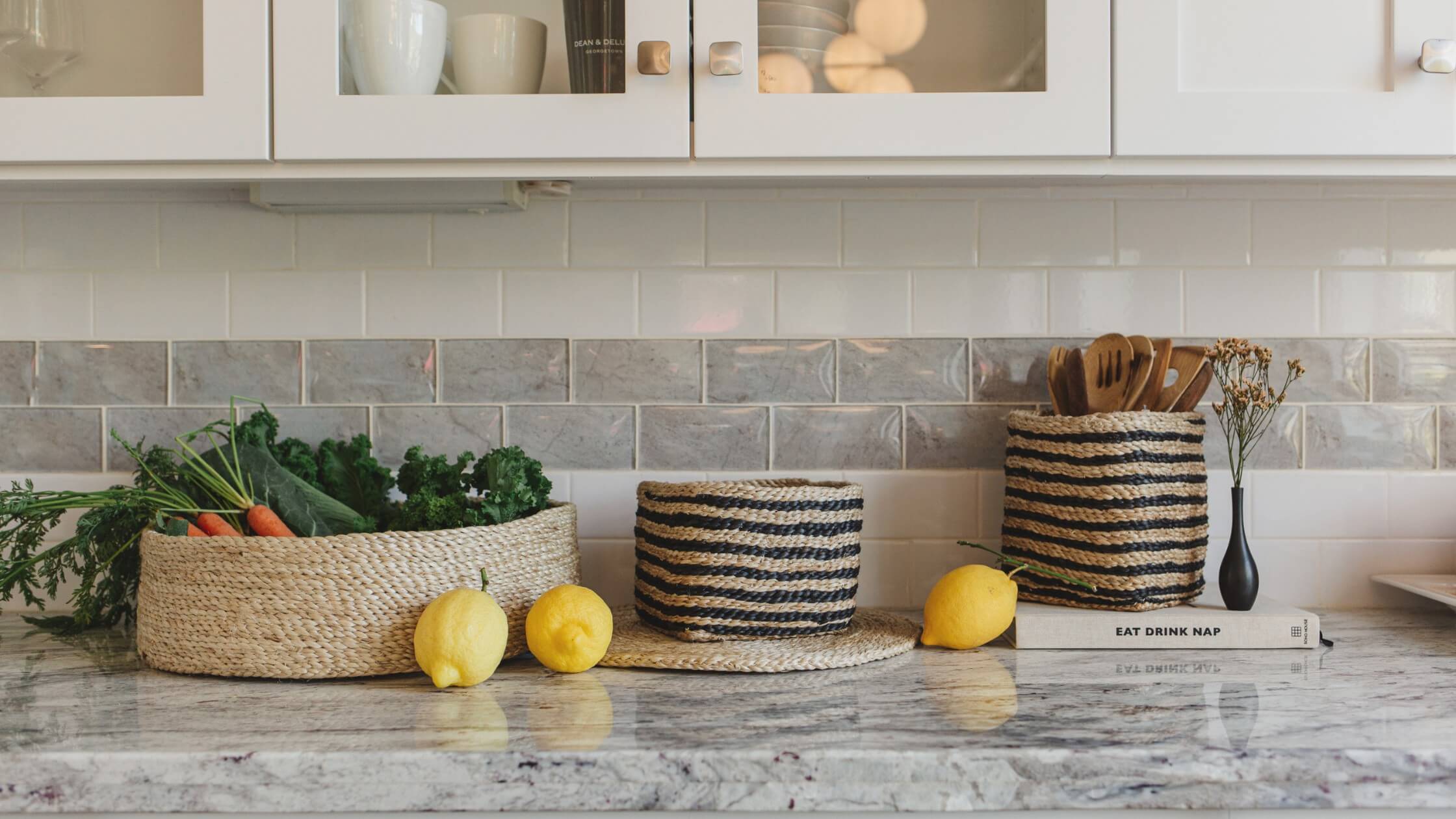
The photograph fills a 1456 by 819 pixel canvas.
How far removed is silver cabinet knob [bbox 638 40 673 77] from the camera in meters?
1.00

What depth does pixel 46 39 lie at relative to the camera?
41.5 inches

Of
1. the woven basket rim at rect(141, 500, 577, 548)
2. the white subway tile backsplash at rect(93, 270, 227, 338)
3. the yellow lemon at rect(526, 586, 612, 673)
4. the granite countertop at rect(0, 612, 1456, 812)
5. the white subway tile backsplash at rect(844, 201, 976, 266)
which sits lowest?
the granite countertop at rect(0, 612, 1456, 812)

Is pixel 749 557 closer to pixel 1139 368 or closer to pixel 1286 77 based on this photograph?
pixel 1139 368

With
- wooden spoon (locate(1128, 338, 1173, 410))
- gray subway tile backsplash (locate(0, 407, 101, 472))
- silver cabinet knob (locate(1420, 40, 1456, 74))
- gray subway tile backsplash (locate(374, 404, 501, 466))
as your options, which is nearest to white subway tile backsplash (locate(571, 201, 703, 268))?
gray subway tile backsplash (locate(374, 404, 501, 466))

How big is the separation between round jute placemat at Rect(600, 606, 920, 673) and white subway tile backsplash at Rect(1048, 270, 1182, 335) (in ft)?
1.51

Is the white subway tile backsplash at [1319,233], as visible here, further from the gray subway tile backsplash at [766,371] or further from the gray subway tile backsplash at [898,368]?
the gray subway tile backsplash at [766,371]

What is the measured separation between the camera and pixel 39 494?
105 centimetres

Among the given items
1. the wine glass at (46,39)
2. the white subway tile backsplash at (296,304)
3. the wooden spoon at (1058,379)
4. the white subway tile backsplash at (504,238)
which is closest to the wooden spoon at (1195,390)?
the wooden spoon at (1058,379)

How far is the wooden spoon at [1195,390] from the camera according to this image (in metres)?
1.17

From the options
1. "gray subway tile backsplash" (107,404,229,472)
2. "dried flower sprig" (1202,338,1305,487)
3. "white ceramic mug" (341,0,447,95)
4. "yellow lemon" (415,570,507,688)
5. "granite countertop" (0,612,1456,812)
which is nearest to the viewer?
"granite countertop" (0,612,1456,812)

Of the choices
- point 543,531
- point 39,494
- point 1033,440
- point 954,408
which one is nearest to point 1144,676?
point 1033,440

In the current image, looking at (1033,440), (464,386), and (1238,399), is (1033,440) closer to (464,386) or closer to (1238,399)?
(1238,399)

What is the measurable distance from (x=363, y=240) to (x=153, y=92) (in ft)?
1.05

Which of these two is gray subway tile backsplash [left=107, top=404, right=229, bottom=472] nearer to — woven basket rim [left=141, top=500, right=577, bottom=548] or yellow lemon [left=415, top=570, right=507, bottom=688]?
woven basket rim [left=141, top=500, right=577, bottom=548]
